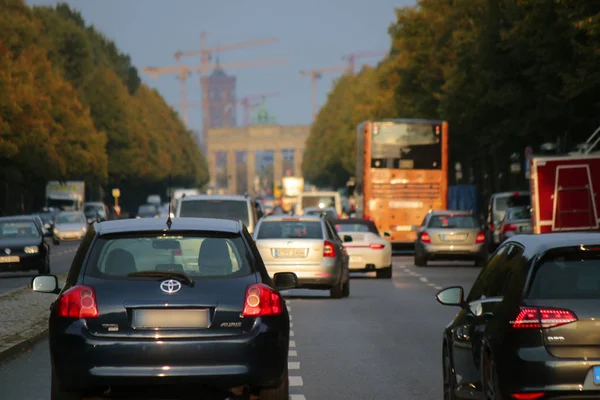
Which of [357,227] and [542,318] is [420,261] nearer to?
[357,227]

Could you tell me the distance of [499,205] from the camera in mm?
50500

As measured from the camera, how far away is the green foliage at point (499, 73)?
40531 mm

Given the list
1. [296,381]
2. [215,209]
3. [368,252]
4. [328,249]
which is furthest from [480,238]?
[296,381]

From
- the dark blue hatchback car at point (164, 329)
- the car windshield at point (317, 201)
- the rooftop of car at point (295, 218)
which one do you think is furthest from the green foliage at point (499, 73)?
the dark blue hatchback car at point (164, 329)

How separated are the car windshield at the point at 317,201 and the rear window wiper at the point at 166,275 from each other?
61273 millimetres

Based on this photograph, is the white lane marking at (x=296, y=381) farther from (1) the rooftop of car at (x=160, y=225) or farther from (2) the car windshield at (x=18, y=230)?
(2) the car windshield at (x=18, y=230)

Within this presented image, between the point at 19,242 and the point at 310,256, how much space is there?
1331 cm

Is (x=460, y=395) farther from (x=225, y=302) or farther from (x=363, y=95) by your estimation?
(x=363, y=95)

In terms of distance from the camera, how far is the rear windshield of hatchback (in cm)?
869

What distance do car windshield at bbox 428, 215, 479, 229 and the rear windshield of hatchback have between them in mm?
30976

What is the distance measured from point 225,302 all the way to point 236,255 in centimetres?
55

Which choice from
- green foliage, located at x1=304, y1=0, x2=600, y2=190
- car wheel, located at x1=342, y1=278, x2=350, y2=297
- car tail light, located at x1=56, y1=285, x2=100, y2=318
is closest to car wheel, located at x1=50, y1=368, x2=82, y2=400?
car tail light, located at x1=56, y1=285, x2=100, y2=318

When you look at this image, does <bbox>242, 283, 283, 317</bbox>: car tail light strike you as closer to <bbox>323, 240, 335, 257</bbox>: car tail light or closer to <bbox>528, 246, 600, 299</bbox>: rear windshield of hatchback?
<bbox>528, 246, 600, 299</bbox>: rear windshield of hatchback

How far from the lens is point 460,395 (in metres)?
10.0
